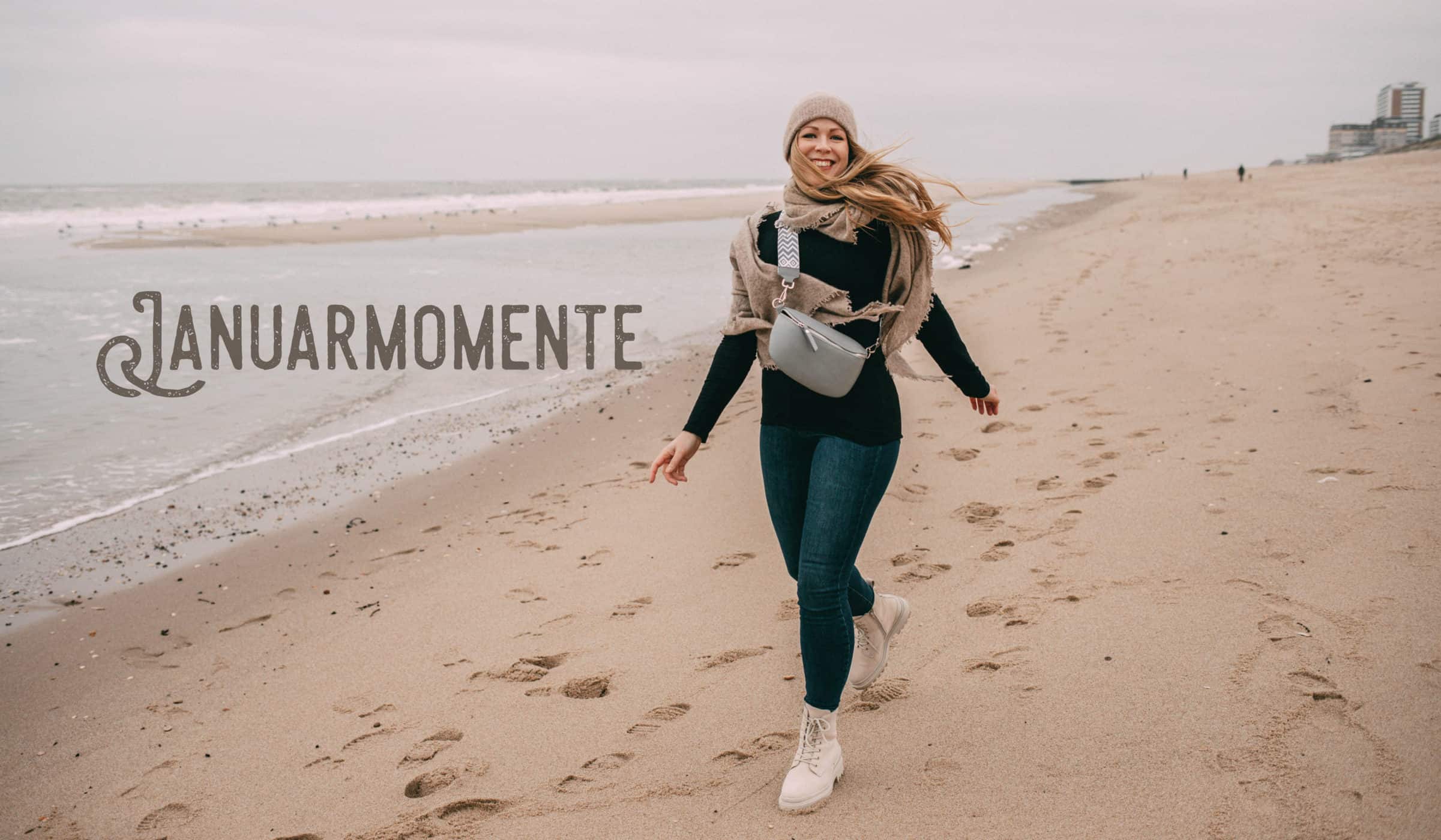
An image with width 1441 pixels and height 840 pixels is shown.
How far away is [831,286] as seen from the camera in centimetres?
241

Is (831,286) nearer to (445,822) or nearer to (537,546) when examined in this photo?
(445,822)

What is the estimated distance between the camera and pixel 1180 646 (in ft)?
9.88

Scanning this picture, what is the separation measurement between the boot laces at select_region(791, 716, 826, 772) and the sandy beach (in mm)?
137

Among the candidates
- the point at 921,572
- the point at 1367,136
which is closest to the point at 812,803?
the point at 921,572

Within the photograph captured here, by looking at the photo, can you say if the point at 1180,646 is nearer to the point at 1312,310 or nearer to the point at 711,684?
the point at 711,684

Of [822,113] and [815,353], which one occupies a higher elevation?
[822,113]

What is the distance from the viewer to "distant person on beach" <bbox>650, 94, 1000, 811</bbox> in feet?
7.82

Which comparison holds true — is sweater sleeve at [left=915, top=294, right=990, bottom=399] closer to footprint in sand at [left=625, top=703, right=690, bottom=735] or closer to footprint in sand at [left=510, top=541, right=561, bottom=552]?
footprint in sand at [left=625, top=703, right=690, bottom=735]

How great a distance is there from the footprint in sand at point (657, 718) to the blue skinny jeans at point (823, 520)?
61cm

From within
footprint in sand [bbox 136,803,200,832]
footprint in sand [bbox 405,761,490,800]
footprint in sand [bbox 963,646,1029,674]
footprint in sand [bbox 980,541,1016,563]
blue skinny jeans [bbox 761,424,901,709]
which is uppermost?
blue skinny jeans [bbox 761,424,901,709]

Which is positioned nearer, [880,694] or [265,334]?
[880,694]

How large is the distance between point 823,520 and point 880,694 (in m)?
0.92

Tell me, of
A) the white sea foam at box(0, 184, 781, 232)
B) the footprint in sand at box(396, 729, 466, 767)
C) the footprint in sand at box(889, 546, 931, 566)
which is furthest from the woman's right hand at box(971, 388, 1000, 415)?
the white sea foam at box(0, 184, 781, 232)

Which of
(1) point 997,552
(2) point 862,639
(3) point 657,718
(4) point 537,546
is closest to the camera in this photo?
(2) point 862,639
